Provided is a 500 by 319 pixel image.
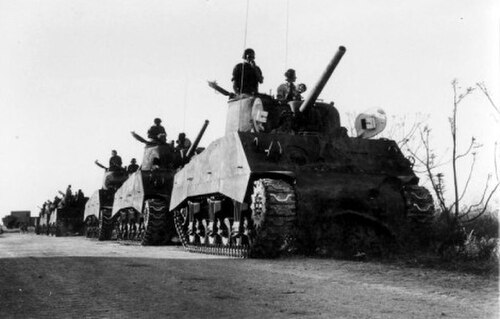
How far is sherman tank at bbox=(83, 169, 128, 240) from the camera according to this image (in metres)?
25.8

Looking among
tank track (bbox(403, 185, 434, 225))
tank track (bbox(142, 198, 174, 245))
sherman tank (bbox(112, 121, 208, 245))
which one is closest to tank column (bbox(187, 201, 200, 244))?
tank track (bbox(142, 198, 174, 245))

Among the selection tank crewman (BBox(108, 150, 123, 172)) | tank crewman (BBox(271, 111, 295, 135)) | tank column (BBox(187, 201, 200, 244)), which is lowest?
tank column (BBox(187, 201, 200, 244))

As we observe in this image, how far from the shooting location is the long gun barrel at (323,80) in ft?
35.9

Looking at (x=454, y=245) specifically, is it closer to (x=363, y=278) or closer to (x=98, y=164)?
(x=363, y=278)

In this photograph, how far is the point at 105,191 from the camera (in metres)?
27.0

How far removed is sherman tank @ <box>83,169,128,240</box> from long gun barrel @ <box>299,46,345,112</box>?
1523 cm

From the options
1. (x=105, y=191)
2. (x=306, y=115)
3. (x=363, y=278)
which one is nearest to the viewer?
(x=363, y=278)

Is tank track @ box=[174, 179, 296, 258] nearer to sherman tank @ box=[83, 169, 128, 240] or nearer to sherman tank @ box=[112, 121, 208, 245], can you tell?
sherman tank @ box=[112, 121, 208, 245]

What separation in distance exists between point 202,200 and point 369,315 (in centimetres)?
1037

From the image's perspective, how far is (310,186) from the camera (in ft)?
34.1

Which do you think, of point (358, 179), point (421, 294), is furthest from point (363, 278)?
point (358, 179)

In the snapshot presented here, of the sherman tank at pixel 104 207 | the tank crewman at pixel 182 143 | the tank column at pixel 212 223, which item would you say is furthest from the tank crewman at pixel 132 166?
the tank column at pixel 212 223

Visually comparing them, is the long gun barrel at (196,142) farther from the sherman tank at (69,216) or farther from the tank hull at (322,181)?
the sherman tank at (69,216)

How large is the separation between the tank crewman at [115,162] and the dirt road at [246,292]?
20.1 meters
